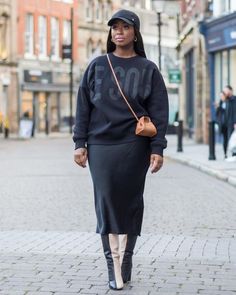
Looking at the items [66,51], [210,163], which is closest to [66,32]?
[66,51]

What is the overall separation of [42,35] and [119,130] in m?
51.8

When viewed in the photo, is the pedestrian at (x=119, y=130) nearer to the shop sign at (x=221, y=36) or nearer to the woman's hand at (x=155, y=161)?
the woman's hand at (x=155, y=161)

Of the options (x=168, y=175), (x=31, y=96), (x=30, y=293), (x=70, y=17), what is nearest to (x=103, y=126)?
(x=30, y=293)

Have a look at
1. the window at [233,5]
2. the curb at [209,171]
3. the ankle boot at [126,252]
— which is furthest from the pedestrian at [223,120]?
the ankle boot at [126,252]

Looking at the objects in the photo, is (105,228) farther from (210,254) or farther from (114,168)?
(210,254)

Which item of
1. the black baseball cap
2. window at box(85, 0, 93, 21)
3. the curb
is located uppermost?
window at box(85, 0, 93, 21)

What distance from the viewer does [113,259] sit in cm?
637

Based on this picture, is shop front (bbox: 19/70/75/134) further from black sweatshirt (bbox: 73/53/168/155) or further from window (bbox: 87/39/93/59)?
black sweatshirt (bbox: 73/53/168/155)

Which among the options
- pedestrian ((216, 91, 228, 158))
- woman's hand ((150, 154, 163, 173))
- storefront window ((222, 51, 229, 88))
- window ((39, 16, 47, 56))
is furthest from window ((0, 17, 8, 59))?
woman's hand ((150, 154, 163, 173))

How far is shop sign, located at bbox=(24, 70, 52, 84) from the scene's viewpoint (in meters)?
54.4

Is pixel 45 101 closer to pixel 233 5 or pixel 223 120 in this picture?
pixel 233 5

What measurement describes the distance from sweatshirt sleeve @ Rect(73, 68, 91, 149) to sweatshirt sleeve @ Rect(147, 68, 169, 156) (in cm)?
43

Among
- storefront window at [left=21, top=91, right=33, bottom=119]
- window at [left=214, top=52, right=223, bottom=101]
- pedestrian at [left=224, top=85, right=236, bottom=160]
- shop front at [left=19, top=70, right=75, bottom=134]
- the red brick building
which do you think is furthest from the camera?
the red brick building

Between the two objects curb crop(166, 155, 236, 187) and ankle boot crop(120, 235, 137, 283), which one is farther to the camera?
curb crop(166, 155, 236, 187)
